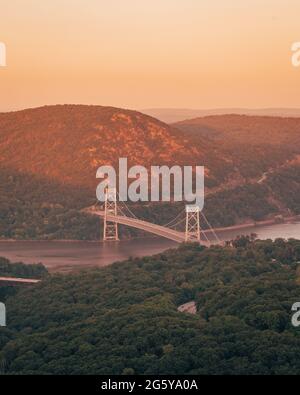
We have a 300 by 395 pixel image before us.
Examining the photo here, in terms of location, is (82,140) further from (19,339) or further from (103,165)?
(19,339)

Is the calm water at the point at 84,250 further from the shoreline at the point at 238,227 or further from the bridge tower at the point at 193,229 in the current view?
the bridge tower at the point at 193,229

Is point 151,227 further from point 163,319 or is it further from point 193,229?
point 163,319

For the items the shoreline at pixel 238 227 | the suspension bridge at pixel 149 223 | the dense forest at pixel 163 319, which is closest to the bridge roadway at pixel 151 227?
the suspension bridge at pixel 149 223

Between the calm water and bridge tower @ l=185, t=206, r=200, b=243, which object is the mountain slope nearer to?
the calm water

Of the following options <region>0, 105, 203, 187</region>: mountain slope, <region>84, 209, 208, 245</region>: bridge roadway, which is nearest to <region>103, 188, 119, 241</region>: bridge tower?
<region>84, 209, 208, 245</region>: bridge roadway
